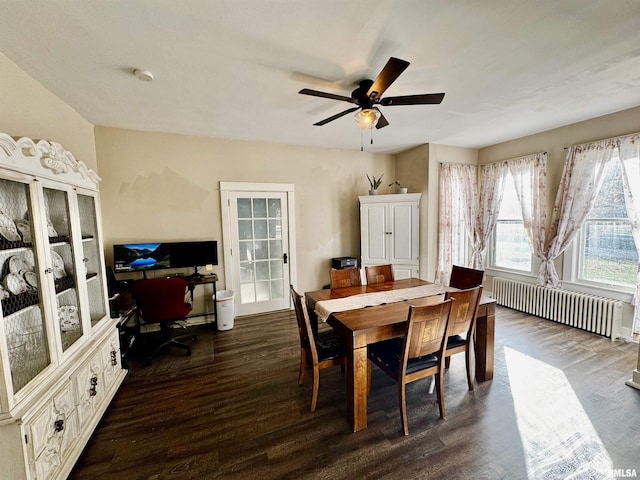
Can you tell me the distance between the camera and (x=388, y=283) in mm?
3021

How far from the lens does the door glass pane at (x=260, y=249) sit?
4031 mm

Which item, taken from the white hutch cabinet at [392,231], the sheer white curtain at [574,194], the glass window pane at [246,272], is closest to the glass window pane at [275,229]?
the glass window pane at [246,272]

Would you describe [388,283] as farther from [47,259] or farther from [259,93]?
[47,259]

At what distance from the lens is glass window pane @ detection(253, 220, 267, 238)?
4.08 m

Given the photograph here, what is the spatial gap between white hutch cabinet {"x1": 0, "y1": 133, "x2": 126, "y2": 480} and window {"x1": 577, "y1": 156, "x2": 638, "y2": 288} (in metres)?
5.43

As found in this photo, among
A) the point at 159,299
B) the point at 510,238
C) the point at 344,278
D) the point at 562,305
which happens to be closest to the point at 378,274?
the point at 344,278

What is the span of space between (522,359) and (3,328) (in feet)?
13.3

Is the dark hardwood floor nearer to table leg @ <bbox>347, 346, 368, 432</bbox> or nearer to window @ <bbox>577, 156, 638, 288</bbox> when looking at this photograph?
table leg @ <bbox>347, 346, 368, 432</bbox>

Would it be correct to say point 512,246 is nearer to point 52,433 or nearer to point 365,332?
point 365,332

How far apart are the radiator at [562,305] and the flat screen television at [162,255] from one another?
463 cm

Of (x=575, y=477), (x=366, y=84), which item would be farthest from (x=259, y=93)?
(x=575, y=477)

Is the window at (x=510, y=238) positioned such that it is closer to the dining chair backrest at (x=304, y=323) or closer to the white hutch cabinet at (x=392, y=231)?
the white hutch cabinet at (x=392, y=231)

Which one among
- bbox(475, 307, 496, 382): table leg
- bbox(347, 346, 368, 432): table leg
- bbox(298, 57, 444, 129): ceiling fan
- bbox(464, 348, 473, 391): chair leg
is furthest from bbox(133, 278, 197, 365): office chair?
bbox(475, 307, 496, 382): table leg

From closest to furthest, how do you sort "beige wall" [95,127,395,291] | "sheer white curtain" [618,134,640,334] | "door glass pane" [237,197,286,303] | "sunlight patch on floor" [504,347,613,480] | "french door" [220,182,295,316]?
"sunlight patch on floor" [504,347,613,480], "sheer white curtain" [618,134,640,334], "beige wall" [95,127,395,291], "french door" [220,182,295,316], "door glass pane" [237,197,286,303]
